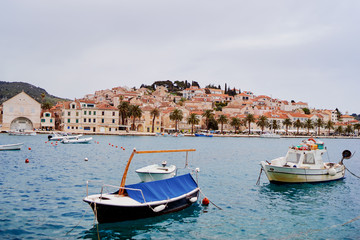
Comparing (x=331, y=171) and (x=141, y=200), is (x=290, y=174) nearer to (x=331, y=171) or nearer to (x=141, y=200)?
(x=331, y=171)

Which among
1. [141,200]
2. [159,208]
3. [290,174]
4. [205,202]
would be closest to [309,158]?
[290,174]

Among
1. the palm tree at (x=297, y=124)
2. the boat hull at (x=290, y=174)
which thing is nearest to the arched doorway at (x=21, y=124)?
the boat hull at (x=290, y=174)

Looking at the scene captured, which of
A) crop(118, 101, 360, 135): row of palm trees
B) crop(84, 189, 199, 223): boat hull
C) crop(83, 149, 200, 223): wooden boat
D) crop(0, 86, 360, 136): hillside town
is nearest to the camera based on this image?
crop(84, 189, 199, 223): boat hull

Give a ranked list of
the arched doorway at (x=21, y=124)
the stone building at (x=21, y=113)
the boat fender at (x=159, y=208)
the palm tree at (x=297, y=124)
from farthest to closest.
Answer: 1. the palm tree at (x=297, y=124)
2. the arched doorway at (x=21, y=124)
3. the stone building at (x=21, y=113)
4. the boat fender at (x=159, y=208)

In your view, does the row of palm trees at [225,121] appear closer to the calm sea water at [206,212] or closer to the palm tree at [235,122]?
the palm tree at [235,122]

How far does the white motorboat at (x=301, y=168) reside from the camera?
25094mm

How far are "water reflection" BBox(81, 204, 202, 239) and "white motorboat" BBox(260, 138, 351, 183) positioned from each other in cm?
1060

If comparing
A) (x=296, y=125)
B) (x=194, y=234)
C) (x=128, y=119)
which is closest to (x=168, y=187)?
(x=194, y=234)

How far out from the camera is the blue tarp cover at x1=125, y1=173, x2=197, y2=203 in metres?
15.4

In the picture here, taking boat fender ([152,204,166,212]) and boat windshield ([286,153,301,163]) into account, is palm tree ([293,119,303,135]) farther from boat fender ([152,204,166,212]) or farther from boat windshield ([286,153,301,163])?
boat fender ([152,204,166,212])

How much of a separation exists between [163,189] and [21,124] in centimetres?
9565

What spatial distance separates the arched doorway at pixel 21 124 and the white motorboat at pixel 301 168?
9108 cm

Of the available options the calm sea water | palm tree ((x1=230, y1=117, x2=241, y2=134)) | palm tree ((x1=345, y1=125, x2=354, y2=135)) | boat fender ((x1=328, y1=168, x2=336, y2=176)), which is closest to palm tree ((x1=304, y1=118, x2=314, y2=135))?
palm tree ((x1=345, y1=125, x2=354, y2=135))

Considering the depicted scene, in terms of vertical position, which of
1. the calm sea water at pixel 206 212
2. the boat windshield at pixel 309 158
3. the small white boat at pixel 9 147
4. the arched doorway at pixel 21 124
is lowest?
the calm sea water at pixel 206 212
